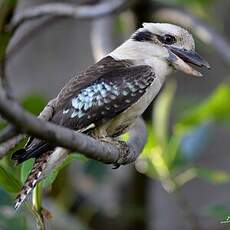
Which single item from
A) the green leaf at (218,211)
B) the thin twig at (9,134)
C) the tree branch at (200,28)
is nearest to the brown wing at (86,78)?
the green leaf at (218,211)

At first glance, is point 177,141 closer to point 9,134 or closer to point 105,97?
point 105,97

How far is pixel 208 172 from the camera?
230 cm

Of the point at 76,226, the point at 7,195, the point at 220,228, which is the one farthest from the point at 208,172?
the point at 220,228

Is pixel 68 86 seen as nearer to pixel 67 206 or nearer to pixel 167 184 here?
pixel 167 184

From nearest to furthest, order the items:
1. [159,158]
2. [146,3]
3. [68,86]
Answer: [68,86] → [159,158] → [146,3]

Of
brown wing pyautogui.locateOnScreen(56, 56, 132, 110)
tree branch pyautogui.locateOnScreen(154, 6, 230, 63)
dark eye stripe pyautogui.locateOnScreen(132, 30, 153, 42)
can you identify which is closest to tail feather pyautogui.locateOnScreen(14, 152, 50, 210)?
brown wing pyautogui.locateOnScreen(56, 56, 132, 110)

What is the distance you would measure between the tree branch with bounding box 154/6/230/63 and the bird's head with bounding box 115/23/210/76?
33.3 inches

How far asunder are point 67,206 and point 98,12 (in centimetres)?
123

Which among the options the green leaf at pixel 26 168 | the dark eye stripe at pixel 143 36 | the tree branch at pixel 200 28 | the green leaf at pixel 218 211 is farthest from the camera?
the tree branch at pixel 200 28

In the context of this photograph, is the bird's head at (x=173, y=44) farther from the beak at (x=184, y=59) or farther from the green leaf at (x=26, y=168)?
the green leaf at (x=26, y=168)

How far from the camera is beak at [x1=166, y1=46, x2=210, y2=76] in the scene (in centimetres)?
191

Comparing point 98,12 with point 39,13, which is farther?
point 98,12

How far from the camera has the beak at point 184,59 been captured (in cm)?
191

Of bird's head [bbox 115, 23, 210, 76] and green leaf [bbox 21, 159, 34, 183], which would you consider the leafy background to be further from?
bird's head [bbox 115, 23, 210, 76]
